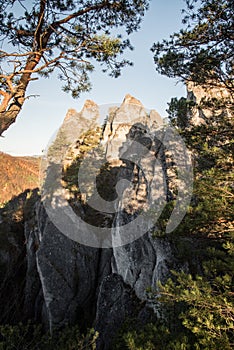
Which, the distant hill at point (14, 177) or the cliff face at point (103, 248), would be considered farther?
the distant hill at point (14, 177)

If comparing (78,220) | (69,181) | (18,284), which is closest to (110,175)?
(69,181)

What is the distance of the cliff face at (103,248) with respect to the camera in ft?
32.1

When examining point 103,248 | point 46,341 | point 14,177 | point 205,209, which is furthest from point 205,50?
point 14,177

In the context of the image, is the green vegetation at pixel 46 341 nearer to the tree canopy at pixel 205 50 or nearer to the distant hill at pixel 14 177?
the tree canopy at pixel 205 50

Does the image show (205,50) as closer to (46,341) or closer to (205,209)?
(205,209)

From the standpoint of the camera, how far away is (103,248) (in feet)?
49.5

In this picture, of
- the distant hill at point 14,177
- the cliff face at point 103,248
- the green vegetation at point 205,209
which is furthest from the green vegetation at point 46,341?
the distant hill at point 14,177

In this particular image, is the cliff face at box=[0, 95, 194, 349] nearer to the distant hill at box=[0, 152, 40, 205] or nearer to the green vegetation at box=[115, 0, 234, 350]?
the green vegetation at box=[115, 0, 234, 350]

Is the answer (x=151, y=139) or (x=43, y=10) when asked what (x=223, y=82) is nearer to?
(x=43, y=10)

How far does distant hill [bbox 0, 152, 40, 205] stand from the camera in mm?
41250

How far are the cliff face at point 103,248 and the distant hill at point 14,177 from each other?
23.9m

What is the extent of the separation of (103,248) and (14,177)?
34318 mm

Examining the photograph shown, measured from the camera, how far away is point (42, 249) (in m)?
13.9

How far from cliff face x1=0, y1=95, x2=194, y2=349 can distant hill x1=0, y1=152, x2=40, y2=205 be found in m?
23.9
